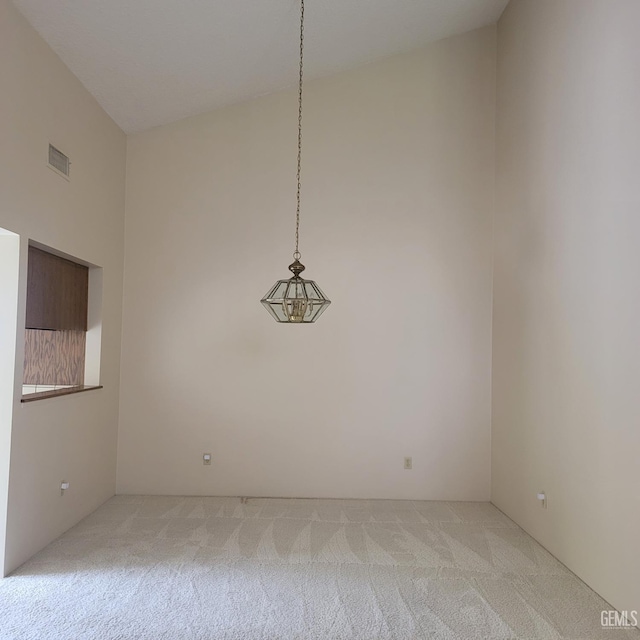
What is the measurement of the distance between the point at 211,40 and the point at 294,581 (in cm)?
376

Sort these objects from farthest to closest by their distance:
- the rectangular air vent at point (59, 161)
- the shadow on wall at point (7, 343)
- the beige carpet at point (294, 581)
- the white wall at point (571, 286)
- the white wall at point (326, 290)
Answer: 1. the white wall at point (326, 290)
2. the rectangular air vent at point (59, 161)
3. the shadow on wall at point (7, 343)
4. the white wall at point (571, 286)
5. the beige carpet at point (294, 581)

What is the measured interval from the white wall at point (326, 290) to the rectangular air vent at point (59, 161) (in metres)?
1.23

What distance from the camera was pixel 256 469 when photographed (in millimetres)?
4961

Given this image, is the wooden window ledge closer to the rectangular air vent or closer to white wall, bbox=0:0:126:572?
white wall, bbox=0:0:126:572

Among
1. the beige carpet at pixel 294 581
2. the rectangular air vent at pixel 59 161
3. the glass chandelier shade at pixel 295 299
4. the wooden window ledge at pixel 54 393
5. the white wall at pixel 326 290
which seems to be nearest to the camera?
the beige carpet at pixel 294 581

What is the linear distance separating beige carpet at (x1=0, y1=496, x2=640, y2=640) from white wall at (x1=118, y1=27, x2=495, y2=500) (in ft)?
1.95

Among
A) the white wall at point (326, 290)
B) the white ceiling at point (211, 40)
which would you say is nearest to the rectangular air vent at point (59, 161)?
the white ceiling at point (211, 40)

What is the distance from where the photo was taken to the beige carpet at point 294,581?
8.66 feet

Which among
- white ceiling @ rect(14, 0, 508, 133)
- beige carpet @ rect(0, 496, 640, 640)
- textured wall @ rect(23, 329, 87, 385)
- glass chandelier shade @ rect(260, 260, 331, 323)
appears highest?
white ceiling @ rect(14, 0, 508, 133)

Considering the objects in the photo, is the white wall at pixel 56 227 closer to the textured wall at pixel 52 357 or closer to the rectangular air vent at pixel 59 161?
the rectangular air vent at pixel 59 161

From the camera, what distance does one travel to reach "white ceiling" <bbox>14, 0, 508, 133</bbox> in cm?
351

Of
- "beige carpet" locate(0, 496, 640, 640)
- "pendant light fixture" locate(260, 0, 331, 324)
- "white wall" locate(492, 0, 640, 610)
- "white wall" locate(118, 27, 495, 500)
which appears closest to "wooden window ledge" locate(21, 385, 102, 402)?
"white wall" locate(118, 27, 495, 500)

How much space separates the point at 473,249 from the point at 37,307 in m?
3.68

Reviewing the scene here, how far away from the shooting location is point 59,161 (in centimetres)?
375
